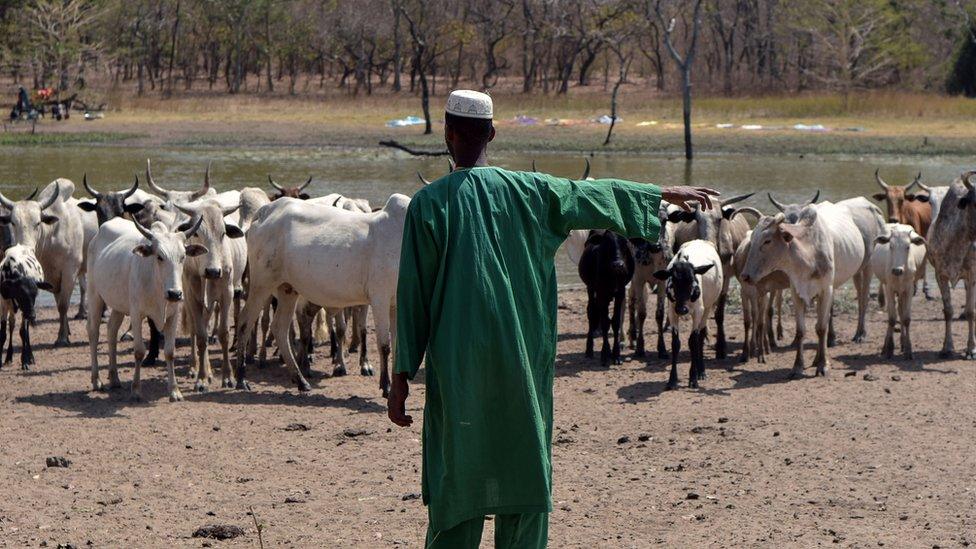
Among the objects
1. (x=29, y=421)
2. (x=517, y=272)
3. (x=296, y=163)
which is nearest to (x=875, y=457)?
(x=517, y=272)

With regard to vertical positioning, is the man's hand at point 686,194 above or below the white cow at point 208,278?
above

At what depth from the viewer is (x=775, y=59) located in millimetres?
68500

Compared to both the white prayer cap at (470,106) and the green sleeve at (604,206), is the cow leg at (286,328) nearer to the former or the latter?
the green sleeve at (604,206)

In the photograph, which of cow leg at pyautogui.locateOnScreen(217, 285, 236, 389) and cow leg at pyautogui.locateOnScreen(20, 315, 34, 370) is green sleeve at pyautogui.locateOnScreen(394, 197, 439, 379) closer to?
cow leg at pyautogui.locateOnScreen(217, 285, 236, 389)

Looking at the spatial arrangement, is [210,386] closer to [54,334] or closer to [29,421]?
[29,421]

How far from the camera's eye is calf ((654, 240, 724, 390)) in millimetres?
11180

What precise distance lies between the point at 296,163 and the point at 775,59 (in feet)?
131

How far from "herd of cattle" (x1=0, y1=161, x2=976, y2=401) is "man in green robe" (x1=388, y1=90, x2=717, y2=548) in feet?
19.2

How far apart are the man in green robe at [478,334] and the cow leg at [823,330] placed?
7551 mm

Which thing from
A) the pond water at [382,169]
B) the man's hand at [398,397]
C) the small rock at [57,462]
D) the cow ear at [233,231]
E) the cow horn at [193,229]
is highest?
the man's hand at [398,397]

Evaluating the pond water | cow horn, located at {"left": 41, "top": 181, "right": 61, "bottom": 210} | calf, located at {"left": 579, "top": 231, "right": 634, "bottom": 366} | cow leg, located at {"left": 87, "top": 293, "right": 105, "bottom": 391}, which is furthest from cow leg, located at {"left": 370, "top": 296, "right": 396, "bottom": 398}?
the pond water

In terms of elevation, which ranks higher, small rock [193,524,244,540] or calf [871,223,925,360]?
calf [871,223,925,360]

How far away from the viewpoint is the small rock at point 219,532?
6918mm

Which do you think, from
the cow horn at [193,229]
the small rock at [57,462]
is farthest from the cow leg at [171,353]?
the small rock at [57,462]
